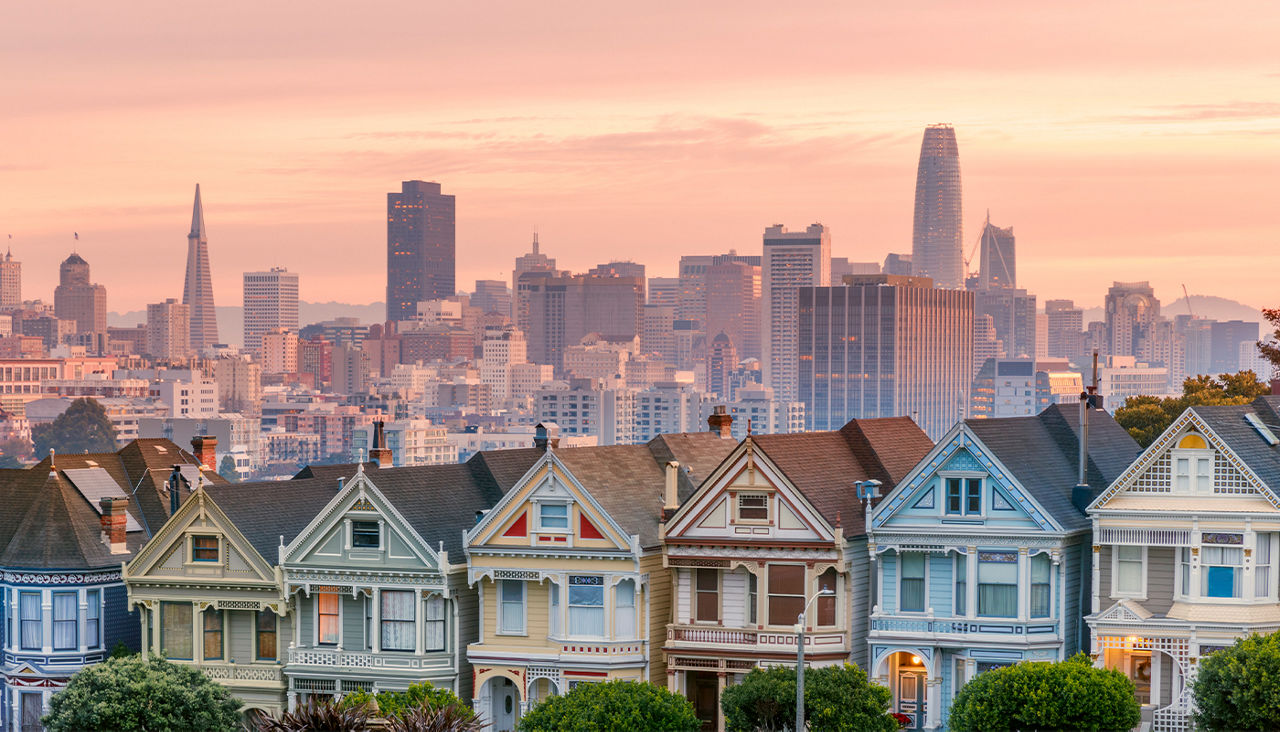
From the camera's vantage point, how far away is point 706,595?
58.4 meters

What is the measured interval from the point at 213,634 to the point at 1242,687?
91.5 ft

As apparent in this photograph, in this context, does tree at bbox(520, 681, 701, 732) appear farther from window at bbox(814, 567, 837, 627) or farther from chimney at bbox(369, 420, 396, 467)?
chimney at bbox(369, 420, 396, 467)

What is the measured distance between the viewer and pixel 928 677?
185 ft

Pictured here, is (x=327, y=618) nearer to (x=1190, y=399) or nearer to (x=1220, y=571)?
(x=1220, y=571)

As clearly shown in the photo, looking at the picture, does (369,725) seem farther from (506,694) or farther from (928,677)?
(928,677)

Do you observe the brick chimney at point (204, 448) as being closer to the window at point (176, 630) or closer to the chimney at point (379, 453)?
the chimney at point (379, 453)

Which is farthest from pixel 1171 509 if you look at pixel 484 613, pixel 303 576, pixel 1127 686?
pixel 303 576

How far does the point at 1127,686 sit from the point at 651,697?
11.1m

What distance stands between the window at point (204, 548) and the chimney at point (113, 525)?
3593 mm

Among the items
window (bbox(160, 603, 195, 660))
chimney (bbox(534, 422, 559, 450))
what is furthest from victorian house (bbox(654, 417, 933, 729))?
window (bbox(160, 603, 195, 660))

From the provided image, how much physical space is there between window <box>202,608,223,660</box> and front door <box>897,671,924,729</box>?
1874cm

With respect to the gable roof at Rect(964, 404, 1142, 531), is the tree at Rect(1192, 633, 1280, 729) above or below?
below

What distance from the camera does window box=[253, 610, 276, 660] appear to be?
62500 millimetres

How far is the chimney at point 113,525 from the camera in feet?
215
